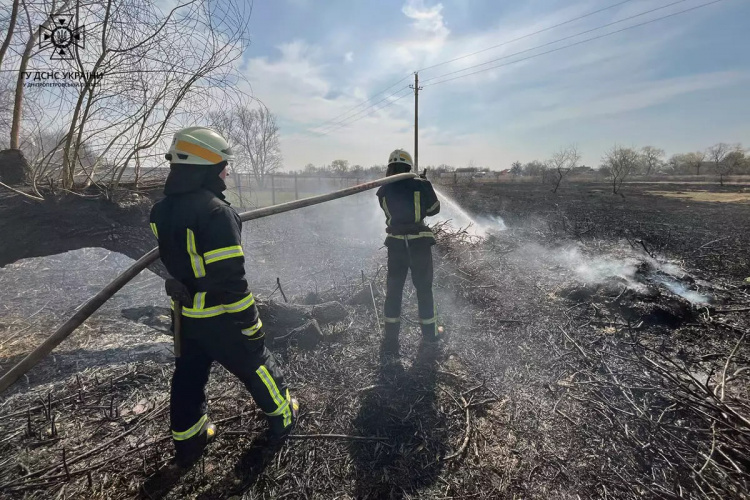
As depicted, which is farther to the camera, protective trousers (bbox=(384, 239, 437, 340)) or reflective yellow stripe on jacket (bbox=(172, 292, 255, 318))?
protective trousers (bbox=(384, 239, 437, 340))

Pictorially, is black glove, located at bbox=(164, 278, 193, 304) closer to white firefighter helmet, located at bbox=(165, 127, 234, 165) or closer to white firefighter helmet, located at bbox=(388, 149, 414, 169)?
white firefighter helmet, located at bbox=(165, 127, 234, 165)

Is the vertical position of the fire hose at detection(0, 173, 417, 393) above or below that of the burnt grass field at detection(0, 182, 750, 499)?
above

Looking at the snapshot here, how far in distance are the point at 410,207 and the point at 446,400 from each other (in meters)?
2.03

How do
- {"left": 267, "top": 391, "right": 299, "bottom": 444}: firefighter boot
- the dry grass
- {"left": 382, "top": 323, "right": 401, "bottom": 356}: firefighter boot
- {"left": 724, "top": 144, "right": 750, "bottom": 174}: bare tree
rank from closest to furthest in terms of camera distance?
1. {"left": 267, "top": 391, "right": 299, "bottom": 444}: firefighter boot
2. {"left": 382, "top": 323, "right": 401, "bottom": 356}: firefighter boot
3. the dry grass
4. {"left": 724, "top": 144, "right": 750, "bottom": 174}: bare tree

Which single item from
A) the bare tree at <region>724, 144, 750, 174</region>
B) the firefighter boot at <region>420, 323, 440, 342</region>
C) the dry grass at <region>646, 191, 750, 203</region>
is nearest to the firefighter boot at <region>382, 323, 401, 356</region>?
the firefighter boot at <region>420, 323, 440, 342</region>

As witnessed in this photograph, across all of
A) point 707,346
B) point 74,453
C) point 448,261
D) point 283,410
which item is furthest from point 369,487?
point 448,261

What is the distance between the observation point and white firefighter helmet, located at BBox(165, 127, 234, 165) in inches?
83.3

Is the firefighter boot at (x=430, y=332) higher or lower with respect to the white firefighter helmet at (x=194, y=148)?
lower

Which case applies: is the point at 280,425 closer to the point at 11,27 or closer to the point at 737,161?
the point at 11,27

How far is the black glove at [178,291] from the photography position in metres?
2.15

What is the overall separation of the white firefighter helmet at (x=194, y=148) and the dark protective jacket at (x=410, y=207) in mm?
2025

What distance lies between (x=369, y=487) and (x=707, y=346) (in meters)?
4.22

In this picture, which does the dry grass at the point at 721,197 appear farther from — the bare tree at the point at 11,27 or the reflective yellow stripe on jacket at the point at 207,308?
the bare tree at the point at 11,27

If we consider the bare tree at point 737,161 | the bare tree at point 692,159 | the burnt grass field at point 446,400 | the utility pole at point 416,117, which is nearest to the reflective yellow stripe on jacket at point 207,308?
the burnt grass field at point 446,400
